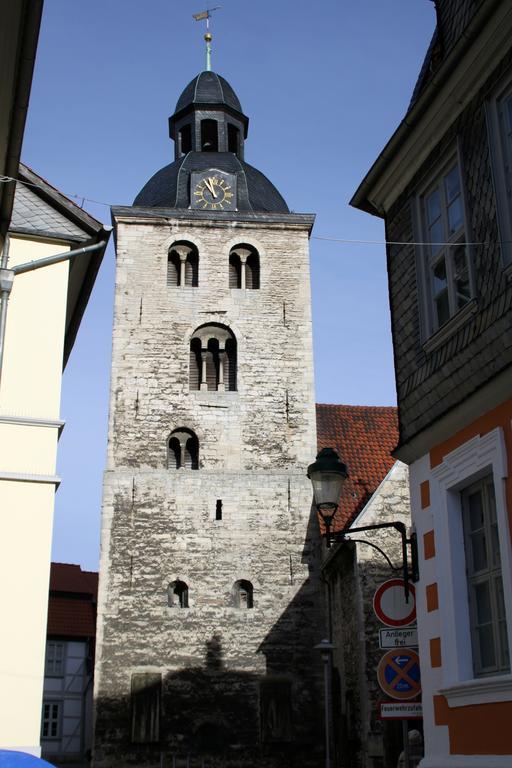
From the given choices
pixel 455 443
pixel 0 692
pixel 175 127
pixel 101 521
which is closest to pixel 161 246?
pixel 175 127

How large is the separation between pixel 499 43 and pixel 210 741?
646 inches

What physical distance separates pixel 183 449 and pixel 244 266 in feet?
16.7

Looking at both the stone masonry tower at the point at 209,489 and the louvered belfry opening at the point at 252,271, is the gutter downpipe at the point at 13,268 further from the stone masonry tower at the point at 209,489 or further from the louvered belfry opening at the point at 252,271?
the louvered belfry opening at the point at 252,271

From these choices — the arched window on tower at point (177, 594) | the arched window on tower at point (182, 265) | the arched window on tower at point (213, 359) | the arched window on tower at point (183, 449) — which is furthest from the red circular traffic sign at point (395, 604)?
the arched window on tower at point (182, 265)

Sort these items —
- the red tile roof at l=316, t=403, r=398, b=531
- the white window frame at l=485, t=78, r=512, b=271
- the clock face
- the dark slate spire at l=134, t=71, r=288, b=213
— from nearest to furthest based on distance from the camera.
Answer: the white window frame at l=485, t=78, r=512, b=271, the red tile roof at l=316, t=403, r=398, b=531, the clock face, the dark slate spire at l=134, t=71, r=288, b=213

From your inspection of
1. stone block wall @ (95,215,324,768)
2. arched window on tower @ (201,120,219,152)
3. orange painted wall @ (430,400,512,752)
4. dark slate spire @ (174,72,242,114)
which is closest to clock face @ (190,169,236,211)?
stone block wall @ (95,215,324,768)

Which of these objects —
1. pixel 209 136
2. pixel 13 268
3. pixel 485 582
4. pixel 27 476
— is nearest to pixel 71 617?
pixel 209 136

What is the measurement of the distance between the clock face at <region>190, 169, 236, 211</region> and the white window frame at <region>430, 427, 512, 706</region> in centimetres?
1919

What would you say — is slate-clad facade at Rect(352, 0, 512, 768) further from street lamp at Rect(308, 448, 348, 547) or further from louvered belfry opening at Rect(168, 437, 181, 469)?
louvered belfry opening at Rect(168, 437, 181, 469)

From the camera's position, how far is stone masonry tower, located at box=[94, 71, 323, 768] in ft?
66.3

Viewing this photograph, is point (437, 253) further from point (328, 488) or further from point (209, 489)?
point (209, 489)

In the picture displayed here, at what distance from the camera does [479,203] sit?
6906 mm

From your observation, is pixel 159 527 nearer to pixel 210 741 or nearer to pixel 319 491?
pixel 210 741

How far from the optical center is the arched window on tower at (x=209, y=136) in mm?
28000
